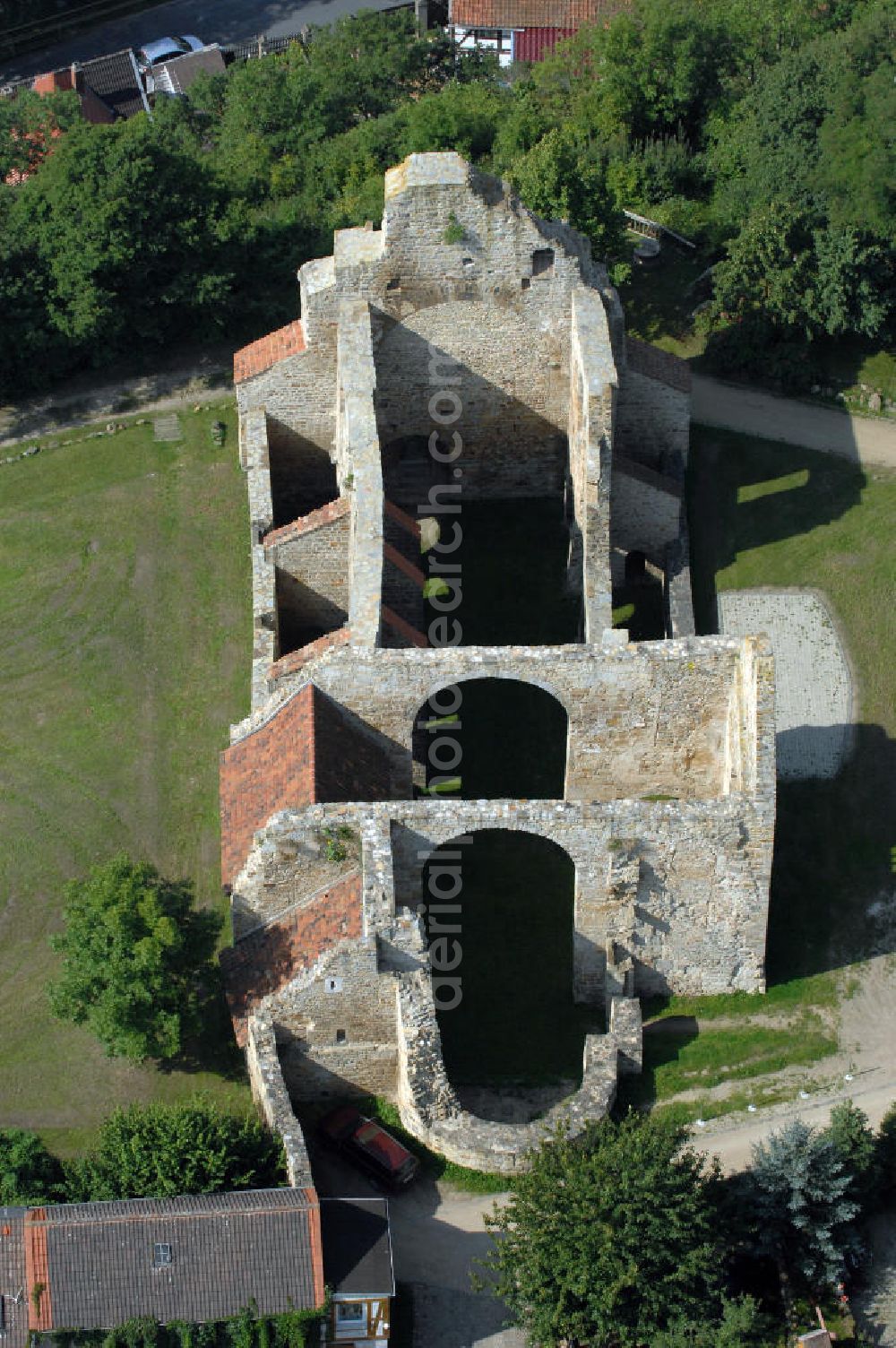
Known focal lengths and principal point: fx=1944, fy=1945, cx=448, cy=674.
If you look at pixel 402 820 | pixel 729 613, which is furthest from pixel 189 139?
pixel 402 820

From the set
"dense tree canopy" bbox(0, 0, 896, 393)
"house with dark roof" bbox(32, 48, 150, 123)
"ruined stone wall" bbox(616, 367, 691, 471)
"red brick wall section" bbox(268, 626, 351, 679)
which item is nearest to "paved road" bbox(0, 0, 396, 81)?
"house with dark roof" bbox(32, 48, 150, 123)

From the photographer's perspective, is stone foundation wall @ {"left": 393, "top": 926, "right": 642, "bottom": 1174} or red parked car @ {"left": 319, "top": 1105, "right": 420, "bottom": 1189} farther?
red parked car @ {"left": 319, "top": 1105, "right": 420, "bottom": 1189}

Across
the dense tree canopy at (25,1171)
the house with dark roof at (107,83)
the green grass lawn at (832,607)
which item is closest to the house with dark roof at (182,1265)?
the dense tree canopy at (25,1171)

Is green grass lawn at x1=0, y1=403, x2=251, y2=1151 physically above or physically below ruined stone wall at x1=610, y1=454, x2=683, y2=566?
below

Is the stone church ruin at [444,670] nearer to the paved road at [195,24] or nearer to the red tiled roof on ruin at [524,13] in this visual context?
the red tiled roof on ruin at [524,13]

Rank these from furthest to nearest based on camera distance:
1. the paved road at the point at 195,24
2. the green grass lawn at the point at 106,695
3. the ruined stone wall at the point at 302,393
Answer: the paved road at the point at 195,24
the ruined stone wall at the point at 302,393
the green grass lawn at the point at 106,695

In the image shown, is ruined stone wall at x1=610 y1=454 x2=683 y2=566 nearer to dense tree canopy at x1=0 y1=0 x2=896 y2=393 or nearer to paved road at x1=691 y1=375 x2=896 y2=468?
paved road at x1=691 y1=375 x2=896 y2=468
